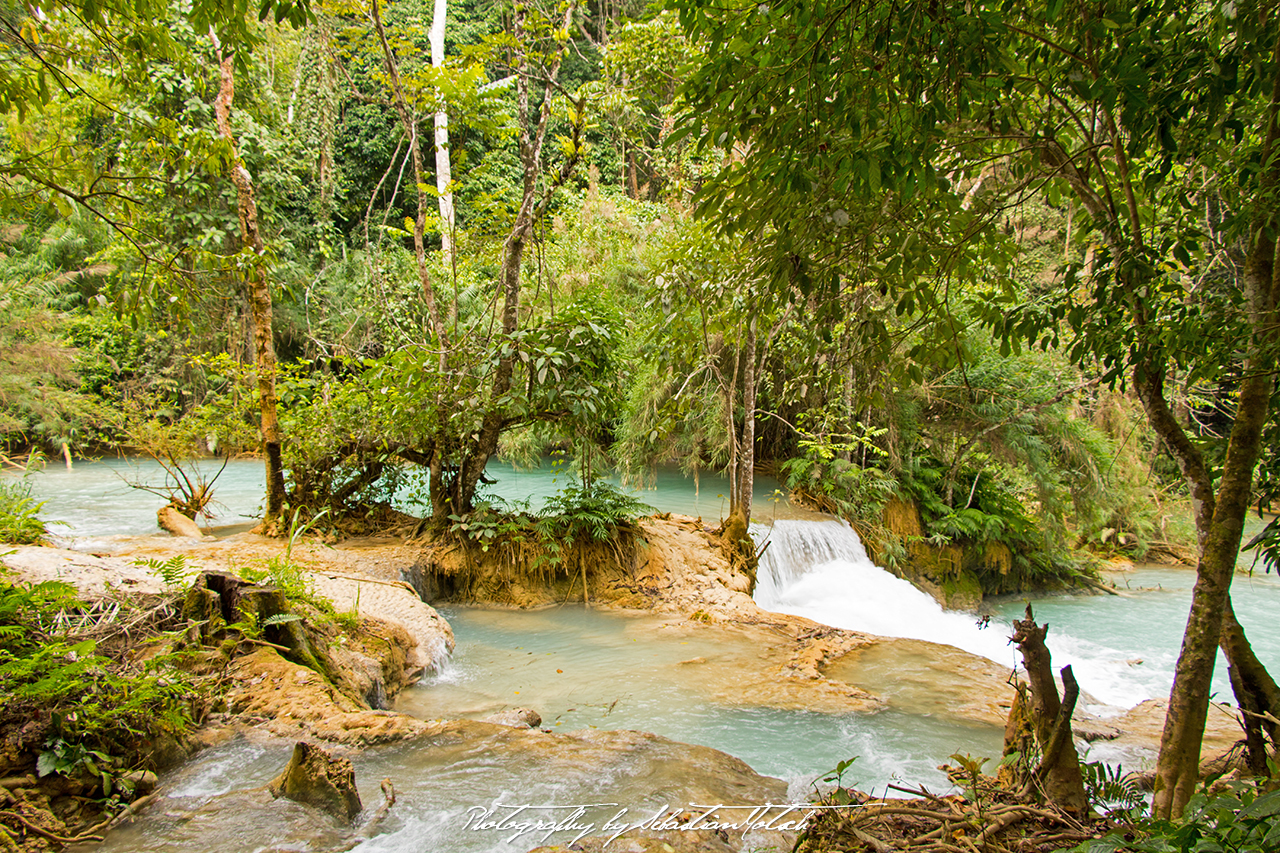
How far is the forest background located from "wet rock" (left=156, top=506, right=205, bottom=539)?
88 centimetres

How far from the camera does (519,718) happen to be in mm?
4602

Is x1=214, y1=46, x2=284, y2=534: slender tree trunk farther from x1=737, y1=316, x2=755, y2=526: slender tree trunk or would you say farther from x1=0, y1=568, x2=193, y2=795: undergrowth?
x1=737, y1=316, x2=755, y2=526: slender tree trunk

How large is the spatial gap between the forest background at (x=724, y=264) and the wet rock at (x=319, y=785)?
2.36 meters

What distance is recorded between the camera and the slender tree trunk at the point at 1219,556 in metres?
2.43

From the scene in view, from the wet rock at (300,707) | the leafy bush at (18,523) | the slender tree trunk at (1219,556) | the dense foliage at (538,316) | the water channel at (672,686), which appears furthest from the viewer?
the leafy bush at (18,523)

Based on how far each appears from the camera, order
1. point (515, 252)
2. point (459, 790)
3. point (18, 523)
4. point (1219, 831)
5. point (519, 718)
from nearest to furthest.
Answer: point (1219, 831), point (459, 790), point (519, 718), point (18, 523), point (515, 252)

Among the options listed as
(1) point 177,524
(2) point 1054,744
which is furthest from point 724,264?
(1) point 177,524

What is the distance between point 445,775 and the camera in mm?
3605

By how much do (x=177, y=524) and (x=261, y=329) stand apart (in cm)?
315

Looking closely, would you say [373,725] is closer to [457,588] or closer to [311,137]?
[457,588]

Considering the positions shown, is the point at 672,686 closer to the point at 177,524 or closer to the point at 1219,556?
the point at 1219,556

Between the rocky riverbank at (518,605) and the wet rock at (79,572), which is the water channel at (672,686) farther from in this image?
the wet rock at (79,572)

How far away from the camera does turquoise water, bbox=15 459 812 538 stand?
10.2 m
